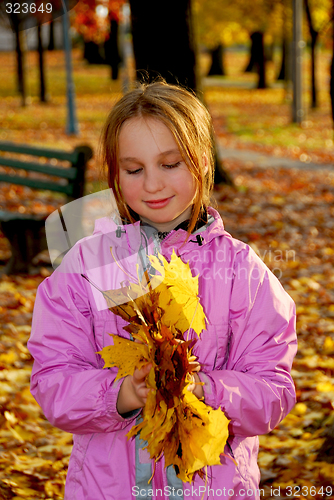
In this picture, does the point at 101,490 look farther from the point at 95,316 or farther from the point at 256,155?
the point at 256,155

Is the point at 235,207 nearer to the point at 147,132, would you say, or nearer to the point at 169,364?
the point at 147,132

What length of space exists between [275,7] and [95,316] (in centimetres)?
2699

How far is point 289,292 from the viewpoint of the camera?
18.8 feet

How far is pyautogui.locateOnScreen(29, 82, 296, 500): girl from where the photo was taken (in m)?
1.78

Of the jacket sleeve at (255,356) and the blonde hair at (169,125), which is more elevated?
the blonde hair at (169,125)

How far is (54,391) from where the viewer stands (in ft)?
5.85

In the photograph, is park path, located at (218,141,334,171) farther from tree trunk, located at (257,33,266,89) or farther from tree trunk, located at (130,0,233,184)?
tree trunk, located at (257,33,266,89)

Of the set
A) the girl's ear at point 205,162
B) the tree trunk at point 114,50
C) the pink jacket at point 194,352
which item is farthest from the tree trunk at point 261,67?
the pink jacket at point 194,352

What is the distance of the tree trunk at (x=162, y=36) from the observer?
7695 mm

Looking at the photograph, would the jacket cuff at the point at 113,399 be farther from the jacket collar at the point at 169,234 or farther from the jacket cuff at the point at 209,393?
the jacket collar at the point at 169,234

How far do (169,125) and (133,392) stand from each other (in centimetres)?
82

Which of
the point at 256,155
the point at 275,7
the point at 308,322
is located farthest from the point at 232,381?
the point at 275,7

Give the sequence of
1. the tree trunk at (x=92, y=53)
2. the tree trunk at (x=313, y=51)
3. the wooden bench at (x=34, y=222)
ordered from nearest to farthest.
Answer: the wooden bench at (x=34, y=222)
the tree trunk at (x=313, y=51)
the tree trunk at (x=92, y=53)

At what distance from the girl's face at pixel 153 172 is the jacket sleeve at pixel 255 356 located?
0.28 m
